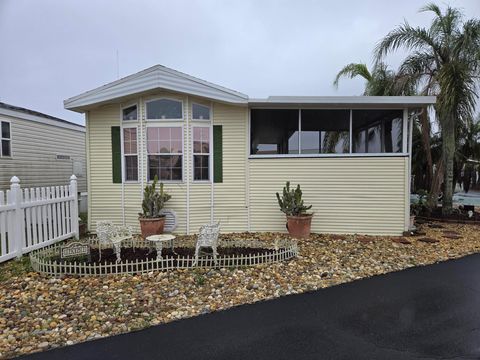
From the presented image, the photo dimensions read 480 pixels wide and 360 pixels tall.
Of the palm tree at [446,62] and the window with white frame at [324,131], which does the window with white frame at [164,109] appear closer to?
the window with white frame at [324,131]

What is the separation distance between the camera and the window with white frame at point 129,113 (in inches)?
291

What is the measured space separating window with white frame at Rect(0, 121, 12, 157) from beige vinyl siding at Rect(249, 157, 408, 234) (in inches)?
316

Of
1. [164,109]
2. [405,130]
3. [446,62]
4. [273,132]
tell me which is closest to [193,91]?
[164,109]

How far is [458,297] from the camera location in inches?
155

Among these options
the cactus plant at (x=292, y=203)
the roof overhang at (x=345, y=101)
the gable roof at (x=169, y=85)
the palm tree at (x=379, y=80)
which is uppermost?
the palm tree at (x=379, y=80)

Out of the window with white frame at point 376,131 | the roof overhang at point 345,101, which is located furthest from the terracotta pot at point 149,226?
the window with white frame at point 376,131

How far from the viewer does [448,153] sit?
347 inches

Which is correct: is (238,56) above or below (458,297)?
above

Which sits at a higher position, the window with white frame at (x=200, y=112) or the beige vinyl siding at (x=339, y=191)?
the window with white frame at (x=200, y=112)

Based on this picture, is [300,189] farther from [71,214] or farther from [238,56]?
[238,56]

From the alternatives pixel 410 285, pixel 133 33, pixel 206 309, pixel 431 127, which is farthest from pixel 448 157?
pixel 133 33

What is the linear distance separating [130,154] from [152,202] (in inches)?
53.7

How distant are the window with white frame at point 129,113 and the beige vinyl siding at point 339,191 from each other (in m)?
→ 2.89

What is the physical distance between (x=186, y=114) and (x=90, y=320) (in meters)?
4.90
